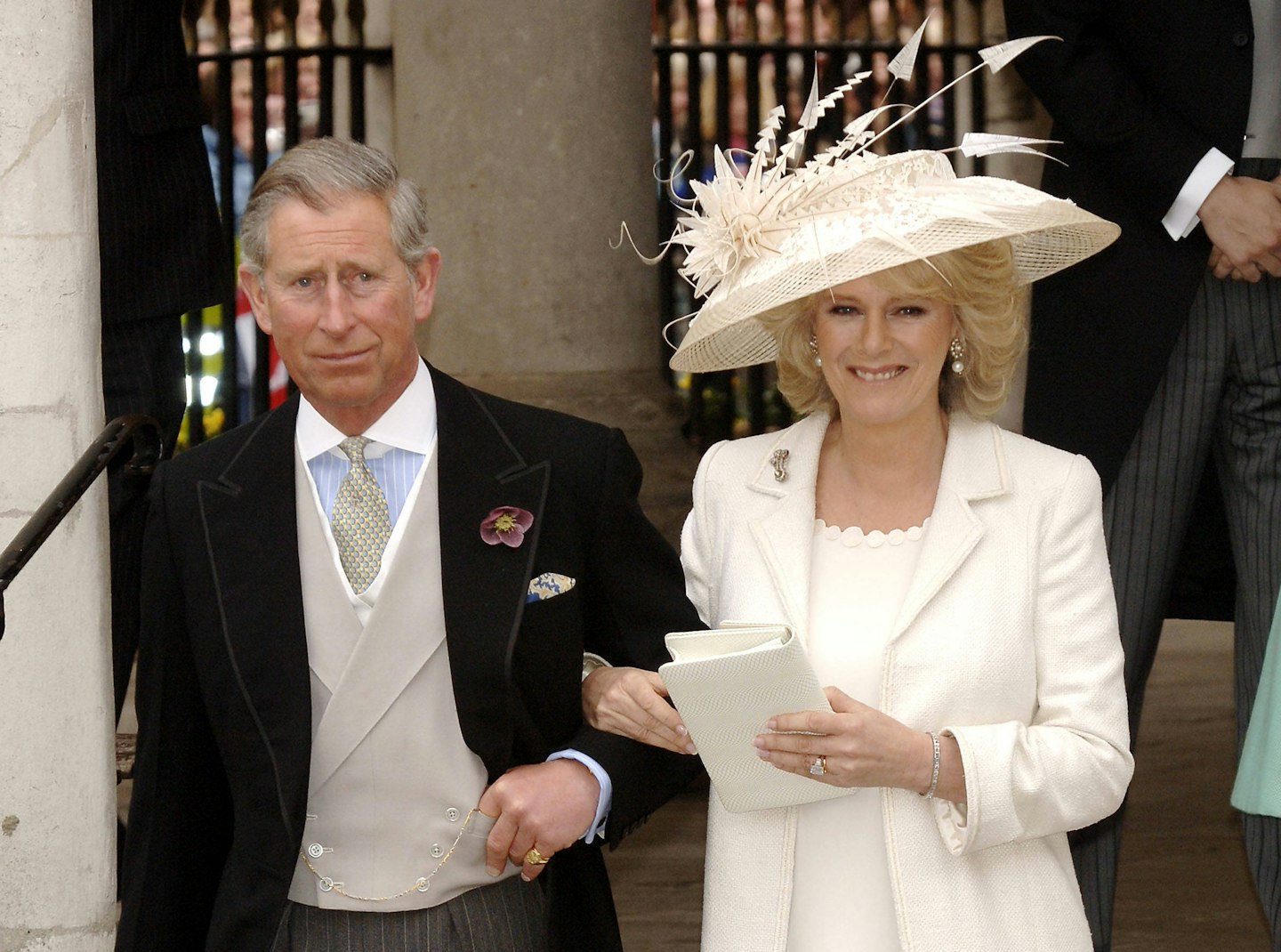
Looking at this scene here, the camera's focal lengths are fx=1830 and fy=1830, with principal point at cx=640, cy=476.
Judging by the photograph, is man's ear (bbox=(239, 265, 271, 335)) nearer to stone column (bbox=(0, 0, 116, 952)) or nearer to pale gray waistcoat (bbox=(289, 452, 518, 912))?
pale gray waistcoat (bbox=(289, 452, 518, 912))

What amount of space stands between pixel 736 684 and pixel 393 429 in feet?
2.12

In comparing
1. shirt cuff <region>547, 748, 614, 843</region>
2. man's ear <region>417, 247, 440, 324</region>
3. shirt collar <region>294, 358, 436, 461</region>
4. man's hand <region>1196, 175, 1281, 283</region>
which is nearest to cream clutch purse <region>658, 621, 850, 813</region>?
shirt cuff <region>547, 748, 614, 843</region>

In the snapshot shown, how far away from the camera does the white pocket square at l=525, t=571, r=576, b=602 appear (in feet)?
8.36

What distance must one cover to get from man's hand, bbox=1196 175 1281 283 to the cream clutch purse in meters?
1.43

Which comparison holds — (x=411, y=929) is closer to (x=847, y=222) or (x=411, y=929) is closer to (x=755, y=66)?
(x=847, y=222)

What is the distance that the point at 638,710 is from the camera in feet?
8.27

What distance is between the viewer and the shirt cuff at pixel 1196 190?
10.9ft

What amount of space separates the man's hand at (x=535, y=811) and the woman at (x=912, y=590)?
0.41 ft

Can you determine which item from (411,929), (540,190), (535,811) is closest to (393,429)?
(535,811)

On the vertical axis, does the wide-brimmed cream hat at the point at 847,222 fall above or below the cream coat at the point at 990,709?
above

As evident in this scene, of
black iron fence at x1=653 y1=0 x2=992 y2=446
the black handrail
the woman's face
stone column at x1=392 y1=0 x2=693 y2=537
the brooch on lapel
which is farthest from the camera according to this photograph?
black iron fence at x1=653 y1=0 x2=992 y2=446

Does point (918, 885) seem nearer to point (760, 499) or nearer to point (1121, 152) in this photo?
point (760, 499)

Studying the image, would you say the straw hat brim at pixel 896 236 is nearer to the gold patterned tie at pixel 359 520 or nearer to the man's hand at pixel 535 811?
the gold patterned tie at pixel 359 520

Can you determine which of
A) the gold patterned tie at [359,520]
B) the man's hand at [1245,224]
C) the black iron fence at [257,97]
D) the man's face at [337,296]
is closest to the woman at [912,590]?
the gold patterned tie at [359,520]
